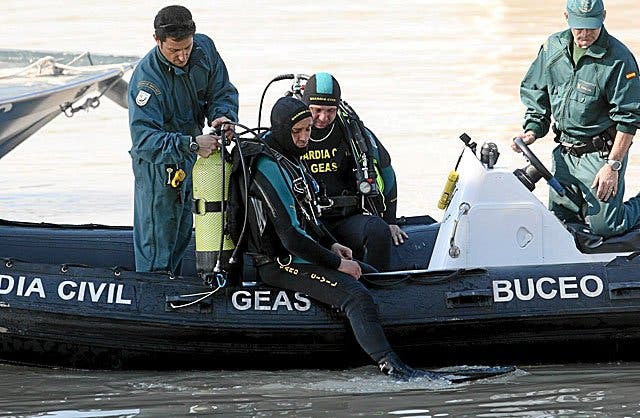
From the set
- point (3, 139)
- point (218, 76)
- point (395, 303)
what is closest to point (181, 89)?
point (218, 76)

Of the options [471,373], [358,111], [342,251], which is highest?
[358,111]

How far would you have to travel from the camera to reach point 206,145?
6375mm

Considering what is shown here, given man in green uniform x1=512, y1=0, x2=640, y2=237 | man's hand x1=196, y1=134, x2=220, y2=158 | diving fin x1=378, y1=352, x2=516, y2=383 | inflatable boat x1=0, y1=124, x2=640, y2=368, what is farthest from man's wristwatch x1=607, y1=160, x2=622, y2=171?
man's hand x1=196, y1=134, x2=220, y2=158

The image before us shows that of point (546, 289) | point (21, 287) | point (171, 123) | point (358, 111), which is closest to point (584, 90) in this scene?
point (546, 289)

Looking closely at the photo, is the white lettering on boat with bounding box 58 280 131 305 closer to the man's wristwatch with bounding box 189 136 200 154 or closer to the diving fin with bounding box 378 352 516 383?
the man's wristwatch with bounding box 189 136 200 154

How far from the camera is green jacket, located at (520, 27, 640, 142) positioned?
6.90 meters

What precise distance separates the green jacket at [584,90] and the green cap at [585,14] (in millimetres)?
113

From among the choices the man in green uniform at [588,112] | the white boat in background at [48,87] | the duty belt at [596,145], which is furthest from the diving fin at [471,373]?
the white boat in background at [48,87]

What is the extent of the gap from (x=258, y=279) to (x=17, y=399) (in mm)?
1154

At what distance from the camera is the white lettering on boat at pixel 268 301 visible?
645 cm

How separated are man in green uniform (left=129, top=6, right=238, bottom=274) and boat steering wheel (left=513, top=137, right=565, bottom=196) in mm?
1319

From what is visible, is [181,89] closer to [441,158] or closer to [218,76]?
[218,76]

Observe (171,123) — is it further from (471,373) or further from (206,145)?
(471,373)

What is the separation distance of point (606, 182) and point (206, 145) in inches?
73.9
